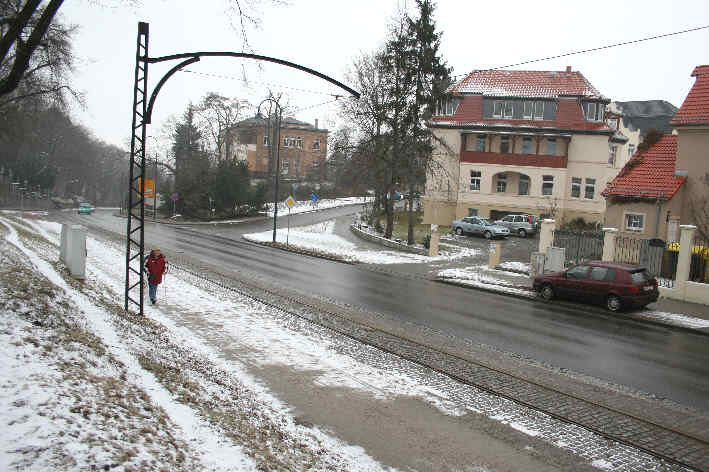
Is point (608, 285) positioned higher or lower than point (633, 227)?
lower

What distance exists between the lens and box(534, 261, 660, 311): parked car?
16.7 metres

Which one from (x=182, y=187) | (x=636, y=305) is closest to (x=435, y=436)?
(x=636, y=305)

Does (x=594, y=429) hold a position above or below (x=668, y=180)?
below

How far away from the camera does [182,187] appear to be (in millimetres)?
60281

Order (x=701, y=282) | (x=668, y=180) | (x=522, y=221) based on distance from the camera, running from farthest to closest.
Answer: (x=522, y=221)
(x=668, y=180)
(x=701, y=282)

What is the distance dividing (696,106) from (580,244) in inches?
361

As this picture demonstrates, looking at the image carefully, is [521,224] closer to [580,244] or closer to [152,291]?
[580,244]

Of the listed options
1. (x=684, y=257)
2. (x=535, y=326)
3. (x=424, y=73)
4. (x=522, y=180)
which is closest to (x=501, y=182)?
(x=522, y=180)

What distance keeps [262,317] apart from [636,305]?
11.7 m

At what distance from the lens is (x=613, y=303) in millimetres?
16969

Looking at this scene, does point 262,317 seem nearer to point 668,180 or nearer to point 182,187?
point 668,180

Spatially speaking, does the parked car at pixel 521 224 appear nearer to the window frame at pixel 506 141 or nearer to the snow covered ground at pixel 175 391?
the window frame at pixel 506 141

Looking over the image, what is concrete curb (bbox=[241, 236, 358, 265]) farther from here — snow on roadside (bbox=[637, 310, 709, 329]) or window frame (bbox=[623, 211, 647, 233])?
snow on roadside (bbox=[637, 310, 709, 329])

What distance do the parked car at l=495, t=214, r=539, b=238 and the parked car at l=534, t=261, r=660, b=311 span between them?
21.9 metres
